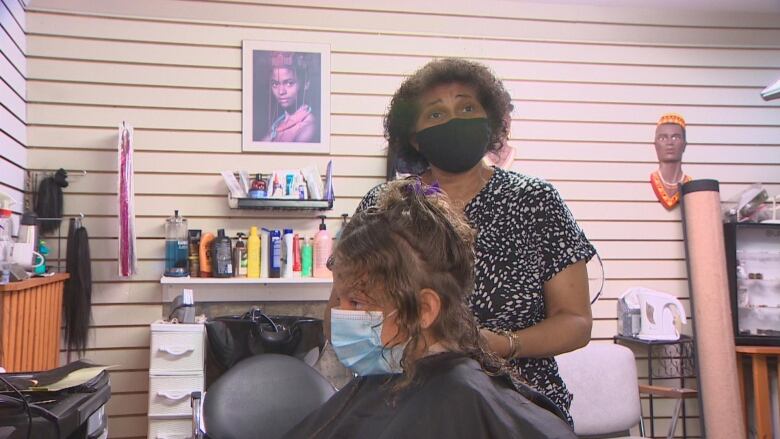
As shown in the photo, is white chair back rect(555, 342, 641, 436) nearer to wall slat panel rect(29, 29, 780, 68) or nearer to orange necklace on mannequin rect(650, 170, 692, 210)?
orange necklace on mannequin rect(650, 170, 692, 210)

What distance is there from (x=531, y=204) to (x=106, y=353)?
294 centimetres

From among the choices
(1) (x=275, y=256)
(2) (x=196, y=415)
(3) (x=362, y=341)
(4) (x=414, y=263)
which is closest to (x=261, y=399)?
(2) (x=196, y=415)

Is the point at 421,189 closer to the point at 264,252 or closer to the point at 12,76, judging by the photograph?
the point at 264,252

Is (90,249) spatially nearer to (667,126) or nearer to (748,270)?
(667,126)

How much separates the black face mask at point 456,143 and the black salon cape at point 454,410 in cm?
57

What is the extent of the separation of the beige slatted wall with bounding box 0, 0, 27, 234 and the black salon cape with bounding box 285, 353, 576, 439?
8.42 ft

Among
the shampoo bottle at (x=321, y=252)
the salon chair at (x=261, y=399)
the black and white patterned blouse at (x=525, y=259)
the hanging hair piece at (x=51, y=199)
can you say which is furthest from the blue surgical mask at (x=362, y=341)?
the hanging hair piece at (x=51, y=199)

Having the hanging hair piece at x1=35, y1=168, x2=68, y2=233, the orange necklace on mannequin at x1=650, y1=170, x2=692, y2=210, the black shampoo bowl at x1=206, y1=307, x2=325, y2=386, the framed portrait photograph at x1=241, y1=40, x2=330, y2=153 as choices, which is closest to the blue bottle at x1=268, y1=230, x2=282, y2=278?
the black shampoo bowl at x1=206, y1=307, x2=325, y2=386

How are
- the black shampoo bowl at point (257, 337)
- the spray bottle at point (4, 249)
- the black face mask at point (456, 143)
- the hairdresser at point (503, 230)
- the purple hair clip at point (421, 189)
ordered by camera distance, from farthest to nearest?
the black shampoo bowl at point (257, 337)
the spray bottle at point (4, 249)
the black face mask at point (456, 143)
the hairdresser at point (503, 230)
the purple hair clip at point (421, 189)

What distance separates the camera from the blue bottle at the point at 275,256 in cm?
356

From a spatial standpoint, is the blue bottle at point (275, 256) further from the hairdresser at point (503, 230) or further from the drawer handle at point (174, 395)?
the hairdresser at point (503, 230)

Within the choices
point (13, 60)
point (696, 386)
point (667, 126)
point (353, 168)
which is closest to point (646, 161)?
point (667, 126)

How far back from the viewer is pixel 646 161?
4.14 m

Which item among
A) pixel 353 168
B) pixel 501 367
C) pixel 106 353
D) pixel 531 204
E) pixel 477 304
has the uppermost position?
pixel 353 168
